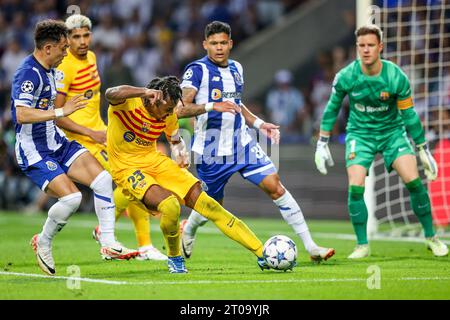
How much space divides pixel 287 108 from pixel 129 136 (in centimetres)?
1142

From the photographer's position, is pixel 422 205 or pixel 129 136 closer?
pixel 129 136

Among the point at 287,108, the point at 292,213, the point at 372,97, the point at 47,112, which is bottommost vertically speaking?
the point at 292,213

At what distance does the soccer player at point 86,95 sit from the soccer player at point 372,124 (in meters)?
2.31

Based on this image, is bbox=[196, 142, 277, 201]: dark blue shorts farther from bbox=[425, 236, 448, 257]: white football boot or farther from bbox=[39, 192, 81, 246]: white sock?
bbox=[425, 236, 448, 257]: white football boot

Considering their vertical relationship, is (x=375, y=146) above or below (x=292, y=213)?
above

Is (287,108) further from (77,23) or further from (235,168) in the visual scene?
(235,168)

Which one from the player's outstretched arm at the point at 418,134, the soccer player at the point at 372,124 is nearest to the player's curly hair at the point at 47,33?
the soccer player at the point at 372,124

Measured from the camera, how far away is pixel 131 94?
906cm

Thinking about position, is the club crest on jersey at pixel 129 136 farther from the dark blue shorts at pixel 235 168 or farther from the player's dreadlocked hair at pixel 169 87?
the dark blue shorts at pixel 235 168

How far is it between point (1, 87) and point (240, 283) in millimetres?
16770

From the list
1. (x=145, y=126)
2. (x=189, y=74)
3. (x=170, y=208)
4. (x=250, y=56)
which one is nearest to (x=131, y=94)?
(x=145, y=126)

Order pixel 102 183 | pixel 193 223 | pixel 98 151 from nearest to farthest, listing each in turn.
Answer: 1. pixel 102 183
2. pixel 193 223
3. pixel 98 151

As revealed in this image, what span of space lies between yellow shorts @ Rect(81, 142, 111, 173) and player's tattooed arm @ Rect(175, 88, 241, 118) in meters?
1.42

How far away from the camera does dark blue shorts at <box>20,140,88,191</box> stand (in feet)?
31.9
